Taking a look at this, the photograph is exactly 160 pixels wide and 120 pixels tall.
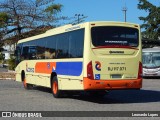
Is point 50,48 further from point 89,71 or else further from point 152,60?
point 152,60

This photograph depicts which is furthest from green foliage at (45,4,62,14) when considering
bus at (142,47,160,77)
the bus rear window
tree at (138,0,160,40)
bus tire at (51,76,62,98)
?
the bus rear window

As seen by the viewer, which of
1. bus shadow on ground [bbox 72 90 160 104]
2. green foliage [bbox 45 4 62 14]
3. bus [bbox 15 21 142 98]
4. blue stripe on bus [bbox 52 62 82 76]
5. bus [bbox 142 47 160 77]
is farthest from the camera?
green foliage [bbox 45 4 62 14]

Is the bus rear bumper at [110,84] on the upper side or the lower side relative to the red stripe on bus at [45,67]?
lower

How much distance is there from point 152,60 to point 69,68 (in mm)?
21395

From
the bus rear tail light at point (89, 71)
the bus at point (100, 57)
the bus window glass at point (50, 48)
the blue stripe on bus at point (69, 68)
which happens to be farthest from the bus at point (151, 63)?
the bus rear tail light at point (89, 71)

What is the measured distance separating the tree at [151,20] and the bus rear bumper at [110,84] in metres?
40.2

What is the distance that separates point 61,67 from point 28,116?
19.9 feet

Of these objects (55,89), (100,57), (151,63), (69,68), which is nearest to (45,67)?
(55,89)

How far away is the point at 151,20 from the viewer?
184 ft

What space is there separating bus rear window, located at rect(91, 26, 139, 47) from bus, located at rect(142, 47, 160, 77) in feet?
66.1

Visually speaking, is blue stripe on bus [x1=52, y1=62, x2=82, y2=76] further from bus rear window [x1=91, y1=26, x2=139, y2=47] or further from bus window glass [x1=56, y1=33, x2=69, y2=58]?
bus rear window [x1=91, y1=26, x2=139, y2=47]

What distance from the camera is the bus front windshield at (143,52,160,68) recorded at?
121ft

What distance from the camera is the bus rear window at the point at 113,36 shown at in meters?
16.1

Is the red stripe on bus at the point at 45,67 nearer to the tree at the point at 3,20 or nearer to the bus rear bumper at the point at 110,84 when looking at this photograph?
the bus rear bumper at the point at 110,84
